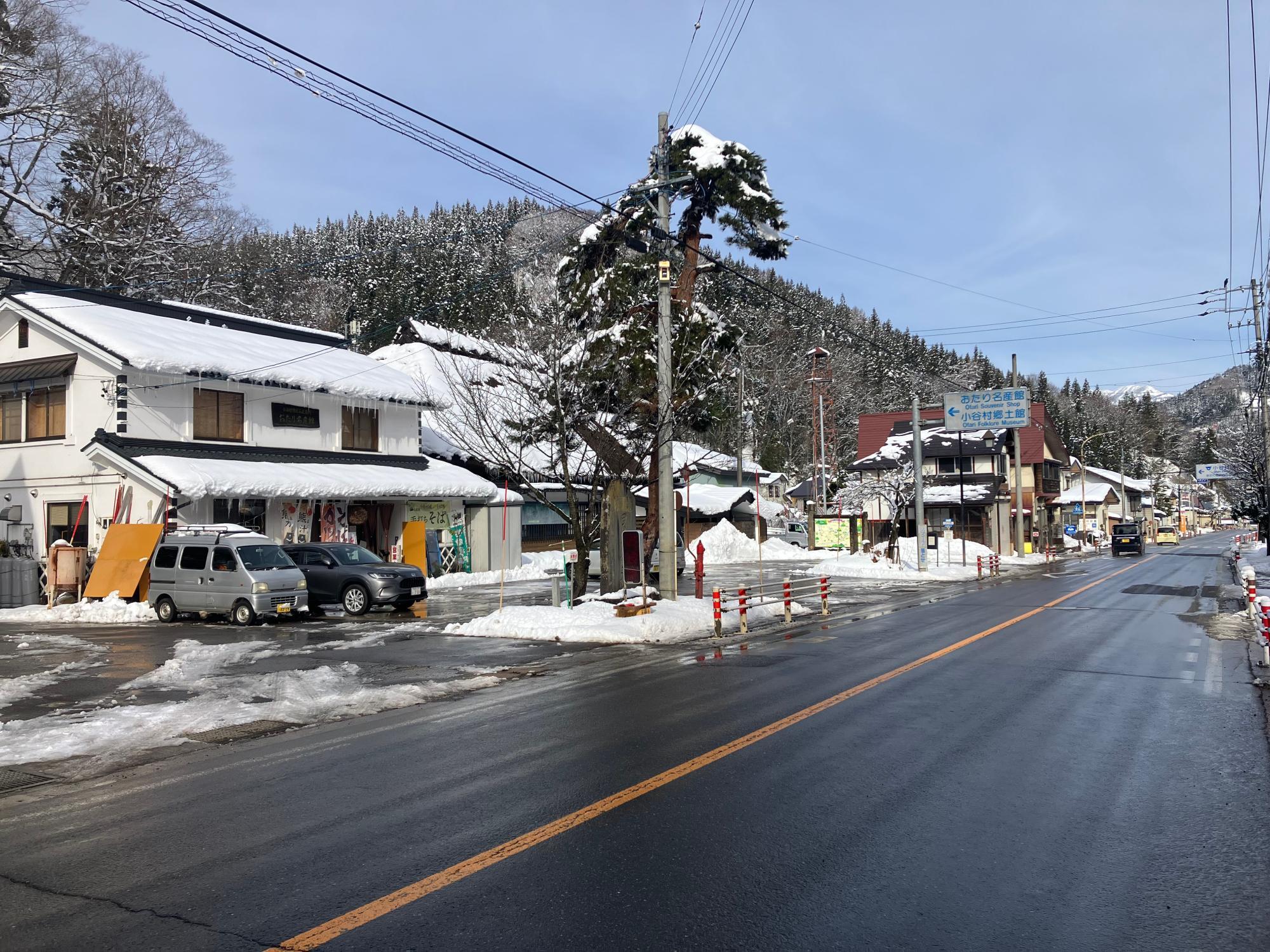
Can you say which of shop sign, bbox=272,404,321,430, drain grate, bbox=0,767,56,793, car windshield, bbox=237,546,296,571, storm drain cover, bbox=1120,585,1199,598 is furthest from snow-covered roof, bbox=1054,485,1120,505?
drain grate, bbox=0,767,56,793

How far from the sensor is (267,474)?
27250 mm

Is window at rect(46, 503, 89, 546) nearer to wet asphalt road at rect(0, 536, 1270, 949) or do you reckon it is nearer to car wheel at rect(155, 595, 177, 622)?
car wheel at rect(155, 595, 177, 622)

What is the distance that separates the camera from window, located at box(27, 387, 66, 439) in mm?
27156

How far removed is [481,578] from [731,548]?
797 inches

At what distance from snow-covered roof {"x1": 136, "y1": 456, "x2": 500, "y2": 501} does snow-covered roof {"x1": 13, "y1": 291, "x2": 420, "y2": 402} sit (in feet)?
8.80

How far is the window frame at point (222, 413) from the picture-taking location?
2745 cm

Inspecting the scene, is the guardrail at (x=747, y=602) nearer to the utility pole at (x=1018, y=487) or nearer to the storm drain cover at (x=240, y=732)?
the storm drain cover at (x=240, y=732)

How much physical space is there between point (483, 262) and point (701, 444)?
973 inches

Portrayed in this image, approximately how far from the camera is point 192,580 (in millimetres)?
21109

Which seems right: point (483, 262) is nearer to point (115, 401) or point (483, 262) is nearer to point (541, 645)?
point (115, 401)

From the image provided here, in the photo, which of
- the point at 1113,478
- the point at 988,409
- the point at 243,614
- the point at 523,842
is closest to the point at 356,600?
the point at 243,614

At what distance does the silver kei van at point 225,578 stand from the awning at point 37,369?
28.1 ft

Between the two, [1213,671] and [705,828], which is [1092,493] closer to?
[1213,671]

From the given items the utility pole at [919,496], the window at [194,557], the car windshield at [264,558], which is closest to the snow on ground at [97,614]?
the window at [194,557]
